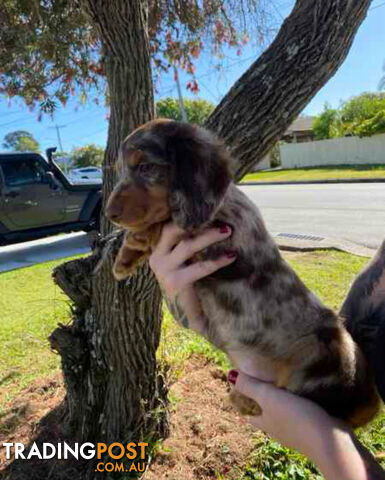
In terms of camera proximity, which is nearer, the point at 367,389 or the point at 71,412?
the point at 367,389

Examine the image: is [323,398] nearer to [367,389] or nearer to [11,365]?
[367,389]

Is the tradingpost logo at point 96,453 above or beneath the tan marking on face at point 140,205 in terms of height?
beneath

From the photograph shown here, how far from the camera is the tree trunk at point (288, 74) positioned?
93.0 inches

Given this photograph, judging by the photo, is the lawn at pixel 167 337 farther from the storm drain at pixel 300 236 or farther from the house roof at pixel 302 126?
the house roof at pixel 302 126

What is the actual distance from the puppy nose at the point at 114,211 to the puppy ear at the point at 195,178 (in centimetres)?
25

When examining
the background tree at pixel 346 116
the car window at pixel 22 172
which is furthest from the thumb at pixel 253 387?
the background tree at pixel 346 116

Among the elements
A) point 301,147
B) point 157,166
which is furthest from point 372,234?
point 301,147

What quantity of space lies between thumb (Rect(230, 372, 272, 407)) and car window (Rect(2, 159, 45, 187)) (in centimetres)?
908

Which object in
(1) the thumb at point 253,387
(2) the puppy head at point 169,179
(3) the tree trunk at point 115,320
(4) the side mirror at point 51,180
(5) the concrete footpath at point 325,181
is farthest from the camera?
(5) the concrete footpath at point 325,181

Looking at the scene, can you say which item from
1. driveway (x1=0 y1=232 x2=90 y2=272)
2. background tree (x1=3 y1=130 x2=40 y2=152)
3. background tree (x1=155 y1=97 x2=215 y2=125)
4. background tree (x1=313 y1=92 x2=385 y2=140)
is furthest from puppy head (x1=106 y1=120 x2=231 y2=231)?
background tree (x1=3 y1=130 x2=40 y2=152)

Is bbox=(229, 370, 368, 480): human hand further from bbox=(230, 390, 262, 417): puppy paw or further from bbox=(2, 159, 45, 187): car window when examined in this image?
→ bbox=(2, 159, 45, 187): car window

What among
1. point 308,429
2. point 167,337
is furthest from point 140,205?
point 167,337

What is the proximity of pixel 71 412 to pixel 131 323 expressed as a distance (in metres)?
0.90

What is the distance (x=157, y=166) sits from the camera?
1.99 m
